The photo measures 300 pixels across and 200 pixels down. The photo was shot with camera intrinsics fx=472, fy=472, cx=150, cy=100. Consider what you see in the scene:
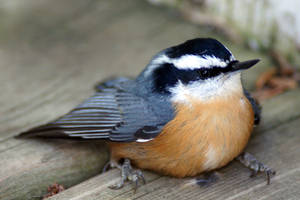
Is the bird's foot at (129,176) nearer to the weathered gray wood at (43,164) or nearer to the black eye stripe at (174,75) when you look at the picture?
the weathered gray wood at (43,164)

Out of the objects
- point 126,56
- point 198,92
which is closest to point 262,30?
point 126,56

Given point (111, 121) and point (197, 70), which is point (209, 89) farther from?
point (111, 121)

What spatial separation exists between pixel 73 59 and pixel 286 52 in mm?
2020

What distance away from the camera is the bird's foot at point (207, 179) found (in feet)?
10.3

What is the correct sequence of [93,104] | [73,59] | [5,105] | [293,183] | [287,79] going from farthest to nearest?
[73,59]
[287,79]
[5,105]
[93,104]
[293,183]

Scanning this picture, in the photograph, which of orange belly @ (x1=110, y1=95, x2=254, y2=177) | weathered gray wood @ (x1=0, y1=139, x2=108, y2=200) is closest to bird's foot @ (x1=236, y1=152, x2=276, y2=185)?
orange belly @ (x1=110, y1=95, x2=254, y2=177)

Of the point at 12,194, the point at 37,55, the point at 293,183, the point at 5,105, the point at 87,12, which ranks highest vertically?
the point at 87,12

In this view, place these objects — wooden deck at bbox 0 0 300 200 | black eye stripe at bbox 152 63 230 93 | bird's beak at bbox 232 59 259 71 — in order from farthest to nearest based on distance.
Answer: wooden deck at bbox 0 0 300 200
black eye stripe at bbox 152 63 230 93
bird's beak at bbox 232 59 259 71

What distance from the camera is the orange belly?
305 cm

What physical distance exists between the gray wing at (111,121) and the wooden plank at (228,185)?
30 cm

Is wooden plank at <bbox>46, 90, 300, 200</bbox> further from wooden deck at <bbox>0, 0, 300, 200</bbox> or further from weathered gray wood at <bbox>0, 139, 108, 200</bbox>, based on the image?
weathered gray wood at <bbox>0, 139, 108, 200</bbox>

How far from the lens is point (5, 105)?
3.97 m

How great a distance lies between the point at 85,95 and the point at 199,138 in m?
1.42

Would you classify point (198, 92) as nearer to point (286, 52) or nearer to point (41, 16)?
point (286, 52)
